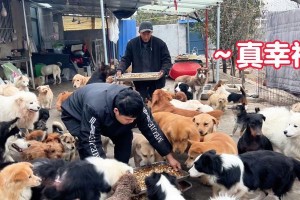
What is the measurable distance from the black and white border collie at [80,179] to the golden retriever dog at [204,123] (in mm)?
1560

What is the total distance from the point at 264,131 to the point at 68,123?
264cm

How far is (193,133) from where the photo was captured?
405cm

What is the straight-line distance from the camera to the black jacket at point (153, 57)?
20.7 ft

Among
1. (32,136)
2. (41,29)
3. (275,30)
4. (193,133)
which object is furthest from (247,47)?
(41,29)

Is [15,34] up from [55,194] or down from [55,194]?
up

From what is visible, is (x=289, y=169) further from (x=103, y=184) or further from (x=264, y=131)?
(x=103, y=184)

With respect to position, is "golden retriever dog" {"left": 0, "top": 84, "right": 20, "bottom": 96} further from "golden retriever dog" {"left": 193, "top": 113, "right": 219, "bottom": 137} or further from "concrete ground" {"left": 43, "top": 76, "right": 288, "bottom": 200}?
"golden retriever dog" {"left": 193, "top": 113, "right": 219, "bottom": 137}

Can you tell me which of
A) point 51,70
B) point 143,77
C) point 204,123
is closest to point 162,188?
point 204,123

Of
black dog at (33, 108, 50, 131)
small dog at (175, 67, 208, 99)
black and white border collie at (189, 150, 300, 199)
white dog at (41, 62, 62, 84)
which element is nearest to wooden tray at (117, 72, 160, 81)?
black dog at (33, 108, 50, 131)

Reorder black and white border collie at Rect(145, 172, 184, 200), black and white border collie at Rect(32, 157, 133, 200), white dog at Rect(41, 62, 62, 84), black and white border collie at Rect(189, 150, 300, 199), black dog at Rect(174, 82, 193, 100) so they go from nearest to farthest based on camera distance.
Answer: black and white border collie at Rect(145, 172, 184, 200)
black and white border collie at Rect(32, 157, 133, 200)
black and white border collie at Rect(189, 150, 300, 199)
black dog at Rect(174, 82, 193, 100)
white dog at Rect(41, 62, 62, 84)

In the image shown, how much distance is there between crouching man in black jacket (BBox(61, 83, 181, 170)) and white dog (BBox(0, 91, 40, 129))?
1.51 m

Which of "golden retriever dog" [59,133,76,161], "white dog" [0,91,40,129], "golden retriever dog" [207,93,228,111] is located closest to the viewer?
"golden retriever dog" [59,133,76,161]

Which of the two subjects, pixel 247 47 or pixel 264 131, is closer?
pixel 264 131

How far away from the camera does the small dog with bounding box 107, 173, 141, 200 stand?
2843 mm
